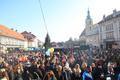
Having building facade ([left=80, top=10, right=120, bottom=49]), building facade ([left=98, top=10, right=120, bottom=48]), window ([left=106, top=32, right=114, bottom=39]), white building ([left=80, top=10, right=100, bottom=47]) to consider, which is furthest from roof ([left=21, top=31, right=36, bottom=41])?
window ([left=106, top=32, right=114, bottom=39])

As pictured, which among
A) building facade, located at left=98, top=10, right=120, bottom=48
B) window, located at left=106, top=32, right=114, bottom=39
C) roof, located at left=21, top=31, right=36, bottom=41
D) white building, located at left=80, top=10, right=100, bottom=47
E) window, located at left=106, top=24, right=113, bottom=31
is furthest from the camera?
roof, located at left=21, top=31, right=36, bottom=41

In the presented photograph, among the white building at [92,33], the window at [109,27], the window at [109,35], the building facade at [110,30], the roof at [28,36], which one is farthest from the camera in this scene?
the roof at [28,36]

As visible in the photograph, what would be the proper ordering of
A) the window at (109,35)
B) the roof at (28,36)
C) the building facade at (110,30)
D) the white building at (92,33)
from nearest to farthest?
1. the building facade at (110,30)
2. the window at (109,35)
3. the white building at (92,33)
4. the roof at (28,36)

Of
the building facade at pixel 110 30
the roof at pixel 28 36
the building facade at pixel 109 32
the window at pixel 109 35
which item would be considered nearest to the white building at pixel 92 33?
the building facade at pixel 109 32

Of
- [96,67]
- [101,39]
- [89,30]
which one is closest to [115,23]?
[101,39]

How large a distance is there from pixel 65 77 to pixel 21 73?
242 centimetres

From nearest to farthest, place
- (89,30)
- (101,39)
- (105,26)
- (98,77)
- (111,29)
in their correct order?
(98,77) → (111,29) → (105,26) → (101,39) → (89,30)

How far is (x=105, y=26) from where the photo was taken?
276 ft

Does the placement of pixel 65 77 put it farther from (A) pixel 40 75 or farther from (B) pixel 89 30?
(B) pixel 89 30

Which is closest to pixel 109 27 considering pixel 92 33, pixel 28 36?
pixel 92 33

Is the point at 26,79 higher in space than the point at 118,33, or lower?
lower

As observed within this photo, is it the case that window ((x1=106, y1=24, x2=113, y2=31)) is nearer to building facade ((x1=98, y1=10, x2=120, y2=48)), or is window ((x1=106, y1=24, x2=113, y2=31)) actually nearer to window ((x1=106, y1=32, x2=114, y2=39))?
building facade ((x1=98, y1=10, x2=120, y2=48))

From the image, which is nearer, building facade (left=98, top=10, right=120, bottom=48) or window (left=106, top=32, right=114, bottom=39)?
building facade (left=98, top=10, right=120, bottom=48)

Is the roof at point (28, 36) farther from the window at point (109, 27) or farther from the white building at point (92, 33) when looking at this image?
the window at point (109, 27)
